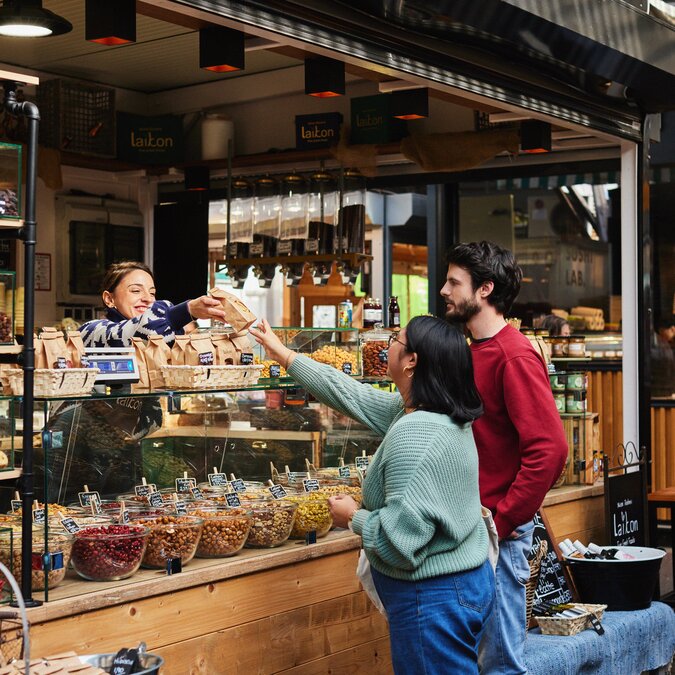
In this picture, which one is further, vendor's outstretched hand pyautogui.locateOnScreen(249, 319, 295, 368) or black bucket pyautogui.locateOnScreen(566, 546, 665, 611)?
black bucket pyautogui.locateOnScreen(566, 546, 665, 611)

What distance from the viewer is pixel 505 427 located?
357 centimetres

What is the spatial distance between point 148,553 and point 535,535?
1989mm

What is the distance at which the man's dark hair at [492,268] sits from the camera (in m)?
3.66

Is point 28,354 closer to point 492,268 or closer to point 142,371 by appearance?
Result: point 142,371

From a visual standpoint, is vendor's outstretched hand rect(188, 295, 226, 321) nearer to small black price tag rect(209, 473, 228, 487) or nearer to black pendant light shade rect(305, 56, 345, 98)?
small black price tag rect(209, 473, 228, 487)

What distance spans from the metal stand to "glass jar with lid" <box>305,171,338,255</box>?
450 cm

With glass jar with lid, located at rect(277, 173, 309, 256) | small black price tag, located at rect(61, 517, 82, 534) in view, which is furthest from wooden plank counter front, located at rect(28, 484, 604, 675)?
glass jar with lid, located at rect(277, 173, 309, 256)

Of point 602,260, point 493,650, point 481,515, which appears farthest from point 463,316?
point 602,260

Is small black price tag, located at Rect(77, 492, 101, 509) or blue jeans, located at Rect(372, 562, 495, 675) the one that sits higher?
small black price tag, located at Rect(77, 492, 101, 509)

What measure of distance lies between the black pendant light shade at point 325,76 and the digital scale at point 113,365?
1.44 meters

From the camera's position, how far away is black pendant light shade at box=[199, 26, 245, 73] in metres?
3.98

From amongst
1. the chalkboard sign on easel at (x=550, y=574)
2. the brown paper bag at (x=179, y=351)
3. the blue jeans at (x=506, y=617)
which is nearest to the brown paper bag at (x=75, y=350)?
the brown paper bag at (x=179, y=351)

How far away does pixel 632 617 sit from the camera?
4.92 m

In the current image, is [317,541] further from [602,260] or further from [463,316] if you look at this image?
[602,260]
